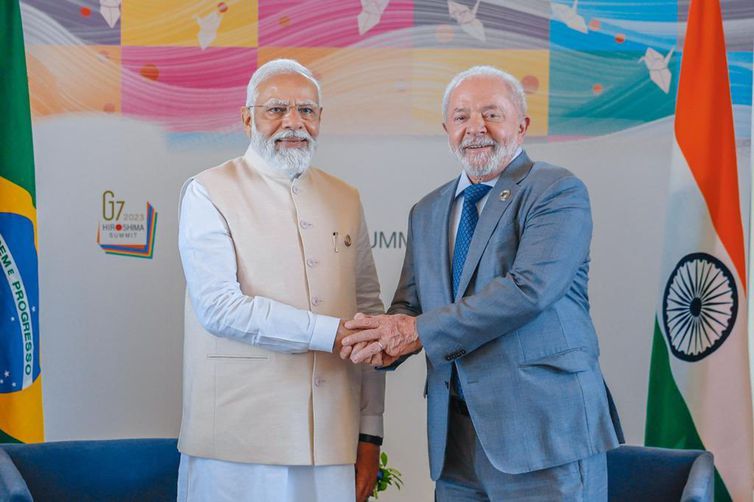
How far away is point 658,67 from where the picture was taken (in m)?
4.03

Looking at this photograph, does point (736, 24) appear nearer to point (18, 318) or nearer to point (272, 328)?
point (272, 328)

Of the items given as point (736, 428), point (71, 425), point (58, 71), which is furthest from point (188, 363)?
point (736, 428)

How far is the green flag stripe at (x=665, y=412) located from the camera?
372 centimetres

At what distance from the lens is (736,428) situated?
3.66m

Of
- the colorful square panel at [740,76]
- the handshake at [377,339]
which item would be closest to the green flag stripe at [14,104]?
the handshake at [377,339]

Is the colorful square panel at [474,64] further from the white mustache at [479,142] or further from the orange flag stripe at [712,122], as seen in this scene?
the white mustache at [479,142]

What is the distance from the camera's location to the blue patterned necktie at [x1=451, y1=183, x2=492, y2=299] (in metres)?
2.68

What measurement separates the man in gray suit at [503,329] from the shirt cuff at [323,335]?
0.17ft

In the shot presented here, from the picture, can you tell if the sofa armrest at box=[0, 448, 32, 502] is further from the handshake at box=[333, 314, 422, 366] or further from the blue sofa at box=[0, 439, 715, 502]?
the handshake at box=[333, 314, 422, 366]

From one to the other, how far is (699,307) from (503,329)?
1550 mm

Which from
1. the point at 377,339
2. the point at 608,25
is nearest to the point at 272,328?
the point at 377,339

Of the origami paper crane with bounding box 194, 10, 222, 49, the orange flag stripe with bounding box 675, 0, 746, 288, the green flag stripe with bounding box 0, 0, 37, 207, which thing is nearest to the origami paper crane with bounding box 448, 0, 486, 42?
the orange flag stripe with bounding box 675, 0, 746, 288

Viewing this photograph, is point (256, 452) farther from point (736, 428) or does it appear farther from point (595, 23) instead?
point (595, 23)

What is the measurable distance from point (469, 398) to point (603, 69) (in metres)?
2.09
